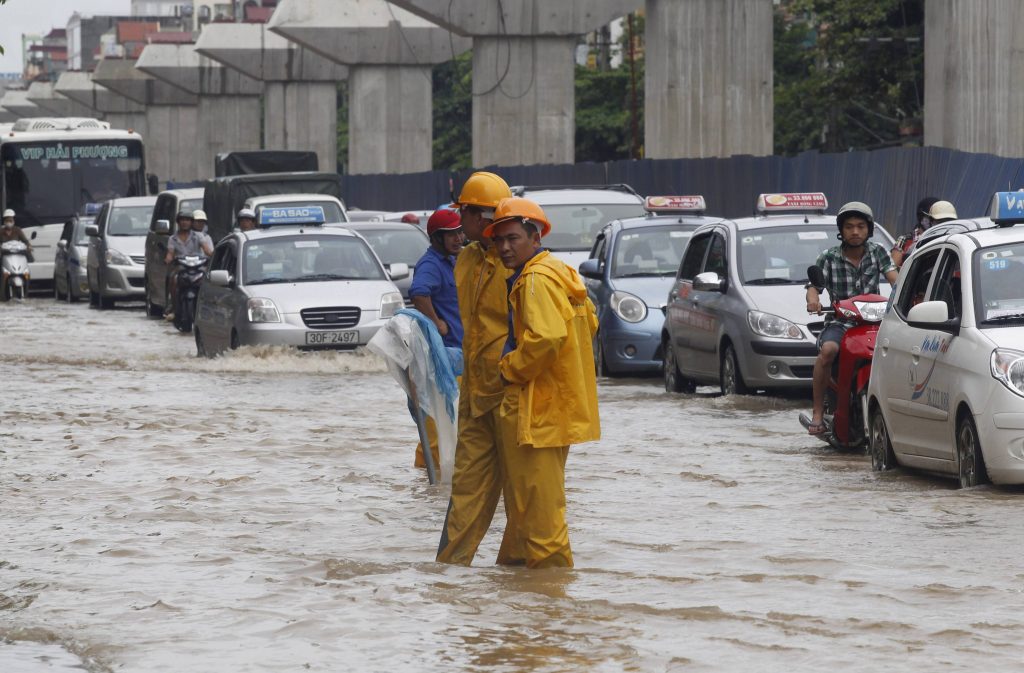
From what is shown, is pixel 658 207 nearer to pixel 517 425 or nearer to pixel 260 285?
pixel 260 285

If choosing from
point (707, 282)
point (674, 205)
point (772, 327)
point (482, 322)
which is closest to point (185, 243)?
point (674, 205)

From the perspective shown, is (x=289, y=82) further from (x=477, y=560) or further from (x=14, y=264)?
(x=477, y=560)

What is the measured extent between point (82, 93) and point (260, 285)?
93.0 m

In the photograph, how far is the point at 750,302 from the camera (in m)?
16.8

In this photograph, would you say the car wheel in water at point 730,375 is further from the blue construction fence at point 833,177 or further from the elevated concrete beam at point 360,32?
the elevated concrete beam at point 360,32

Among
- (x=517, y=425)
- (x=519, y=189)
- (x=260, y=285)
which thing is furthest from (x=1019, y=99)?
(x=517, y=425)

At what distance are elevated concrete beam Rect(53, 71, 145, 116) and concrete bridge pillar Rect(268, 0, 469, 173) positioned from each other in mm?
54322

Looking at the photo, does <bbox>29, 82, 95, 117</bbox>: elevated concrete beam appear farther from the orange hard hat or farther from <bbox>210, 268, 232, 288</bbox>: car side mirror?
the orange hard hat

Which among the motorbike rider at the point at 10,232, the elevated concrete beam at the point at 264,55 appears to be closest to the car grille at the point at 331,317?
the motorbike rider at the point at 10,232

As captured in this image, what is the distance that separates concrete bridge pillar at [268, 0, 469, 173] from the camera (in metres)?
57.2

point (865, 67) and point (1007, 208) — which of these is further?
point (865, 67)

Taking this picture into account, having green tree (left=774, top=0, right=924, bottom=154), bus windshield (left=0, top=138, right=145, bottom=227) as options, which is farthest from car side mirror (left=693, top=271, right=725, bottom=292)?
green tree (left=774, top=0, right=924, bottom=154)

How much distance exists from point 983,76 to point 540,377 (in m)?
21.5

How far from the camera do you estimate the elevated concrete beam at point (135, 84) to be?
95250 millimetres
